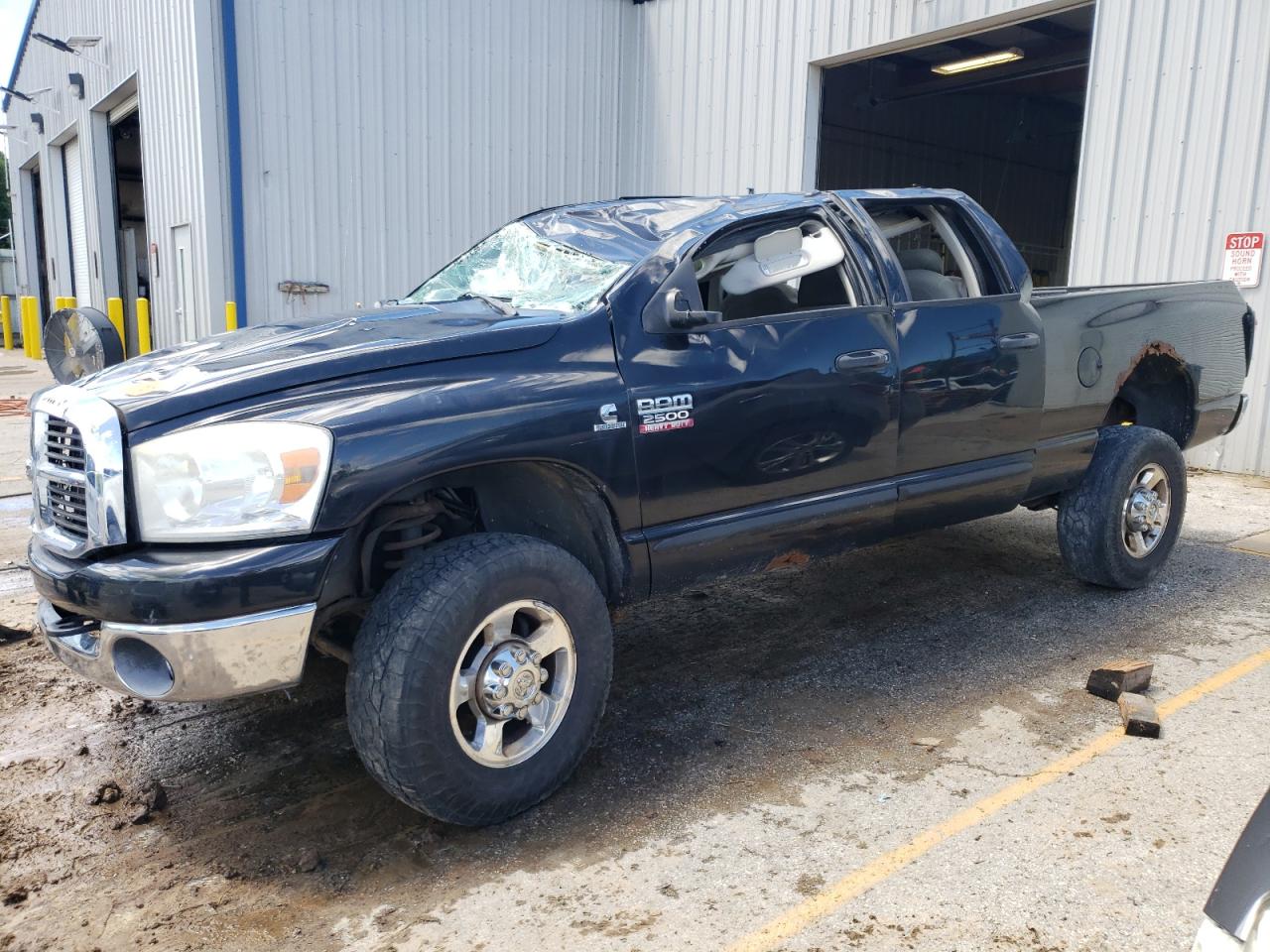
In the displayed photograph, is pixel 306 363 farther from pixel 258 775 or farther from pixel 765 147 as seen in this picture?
pixel 765 147

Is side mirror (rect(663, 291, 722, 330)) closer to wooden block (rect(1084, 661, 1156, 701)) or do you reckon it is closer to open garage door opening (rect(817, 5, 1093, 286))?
wooden block (rect(1084, 661, 1156, 701))

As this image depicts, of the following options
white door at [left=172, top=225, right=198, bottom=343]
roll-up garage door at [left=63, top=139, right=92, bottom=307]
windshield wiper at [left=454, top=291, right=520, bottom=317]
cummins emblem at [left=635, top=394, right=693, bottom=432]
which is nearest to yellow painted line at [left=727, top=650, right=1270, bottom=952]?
Result: cummins emblem at [left=635, top=394, right=693, bottom=432]

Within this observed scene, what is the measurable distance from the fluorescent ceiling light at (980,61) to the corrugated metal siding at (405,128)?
5.53 metres

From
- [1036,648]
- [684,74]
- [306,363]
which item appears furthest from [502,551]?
[684,74]

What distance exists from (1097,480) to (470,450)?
133 inches

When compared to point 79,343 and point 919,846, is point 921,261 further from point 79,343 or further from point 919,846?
point 79,343

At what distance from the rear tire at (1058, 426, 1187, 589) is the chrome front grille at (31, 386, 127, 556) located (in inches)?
165

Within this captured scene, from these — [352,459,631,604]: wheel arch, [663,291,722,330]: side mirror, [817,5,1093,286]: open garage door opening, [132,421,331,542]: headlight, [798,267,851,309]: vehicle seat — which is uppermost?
[817,5,1093,286]: open garage door opening

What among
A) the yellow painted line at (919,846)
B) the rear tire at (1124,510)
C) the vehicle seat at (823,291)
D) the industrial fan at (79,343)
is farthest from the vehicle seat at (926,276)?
the industrial fan at (79,343)

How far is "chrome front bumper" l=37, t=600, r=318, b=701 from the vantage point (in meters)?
2.50

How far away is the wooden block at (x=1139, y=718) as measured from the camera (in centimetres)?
344

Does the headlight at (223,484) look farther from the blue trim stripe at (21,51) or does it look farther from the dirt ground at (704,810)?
the blue trim stripe at (21,51)

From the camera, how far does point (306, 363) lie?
2785mm

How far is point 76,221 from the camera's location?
20625mm
